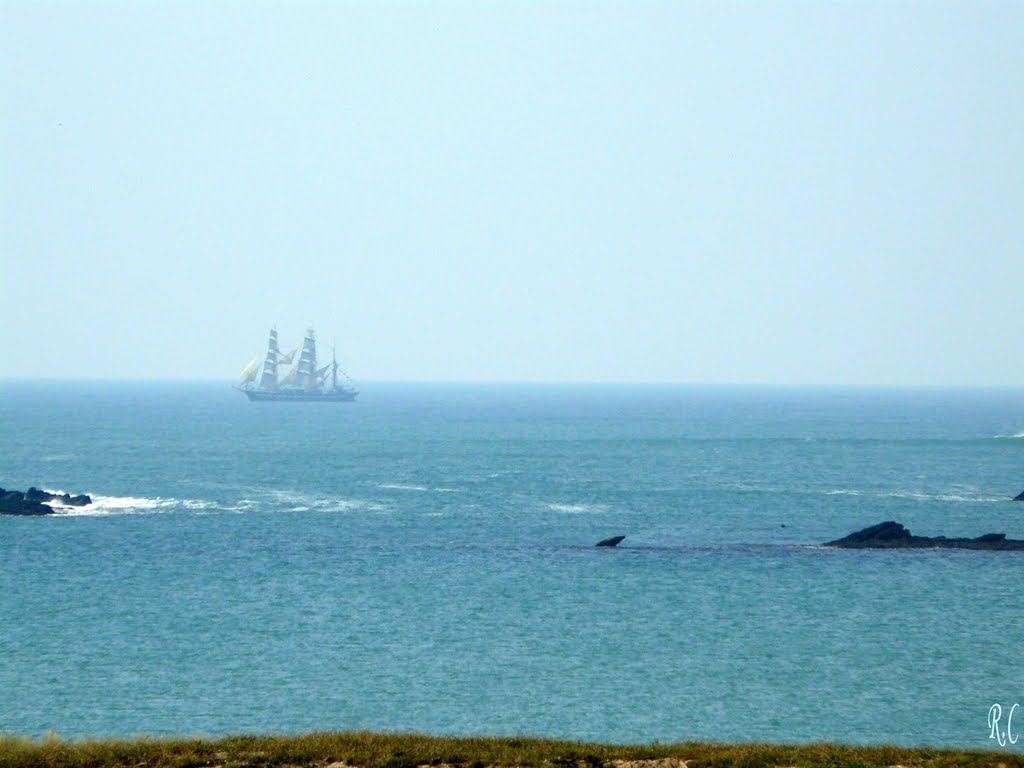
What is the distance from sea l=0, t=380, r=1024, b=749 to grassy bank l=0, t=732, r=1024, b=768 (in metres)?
8.11

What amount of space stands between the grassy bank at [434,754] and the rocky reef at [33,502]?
57057mm

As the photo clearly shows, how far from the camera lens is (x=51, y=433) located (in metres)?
164

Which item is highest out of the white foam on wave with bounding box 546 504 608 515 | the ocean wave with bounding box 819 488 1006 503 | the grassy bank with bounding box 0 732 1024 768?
the grassy bank with bounding box 0 732 1024 768

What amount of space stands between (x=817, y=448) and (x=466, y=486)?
63447mm

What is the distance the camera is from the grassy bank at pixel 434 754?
20641 mm

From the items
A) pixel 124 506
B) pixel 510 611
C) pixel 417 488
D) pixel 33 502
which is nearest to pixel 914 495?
pixel 417 488

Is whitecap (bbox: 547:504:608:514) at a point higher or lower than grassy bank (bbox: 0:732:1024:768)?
lower

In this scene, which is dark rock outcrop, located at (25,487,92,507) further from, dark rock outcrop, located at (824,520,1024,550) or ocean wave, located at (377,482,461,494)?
dark rock outcrop, located at (824,520,1024,550)

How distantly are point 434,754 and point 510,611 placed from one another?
23936 millimetres

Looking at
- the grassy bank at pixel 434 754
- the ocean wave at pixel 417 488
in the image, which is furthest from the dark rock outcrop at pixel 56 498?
the grassy bank at pixel 434 754

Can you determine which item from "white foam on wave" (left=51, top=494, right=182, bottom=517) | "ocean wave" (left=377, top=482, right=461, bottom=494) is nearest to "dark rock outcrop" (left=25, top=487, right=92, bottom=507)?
"white foam on wave" (left=51, top=494, right=182, bottom=517)

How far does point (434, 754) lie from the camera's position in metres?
21.1

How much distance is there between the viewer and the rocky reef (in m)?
75.3

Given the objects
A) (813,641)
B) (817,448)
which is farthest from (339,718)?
(817,448)
